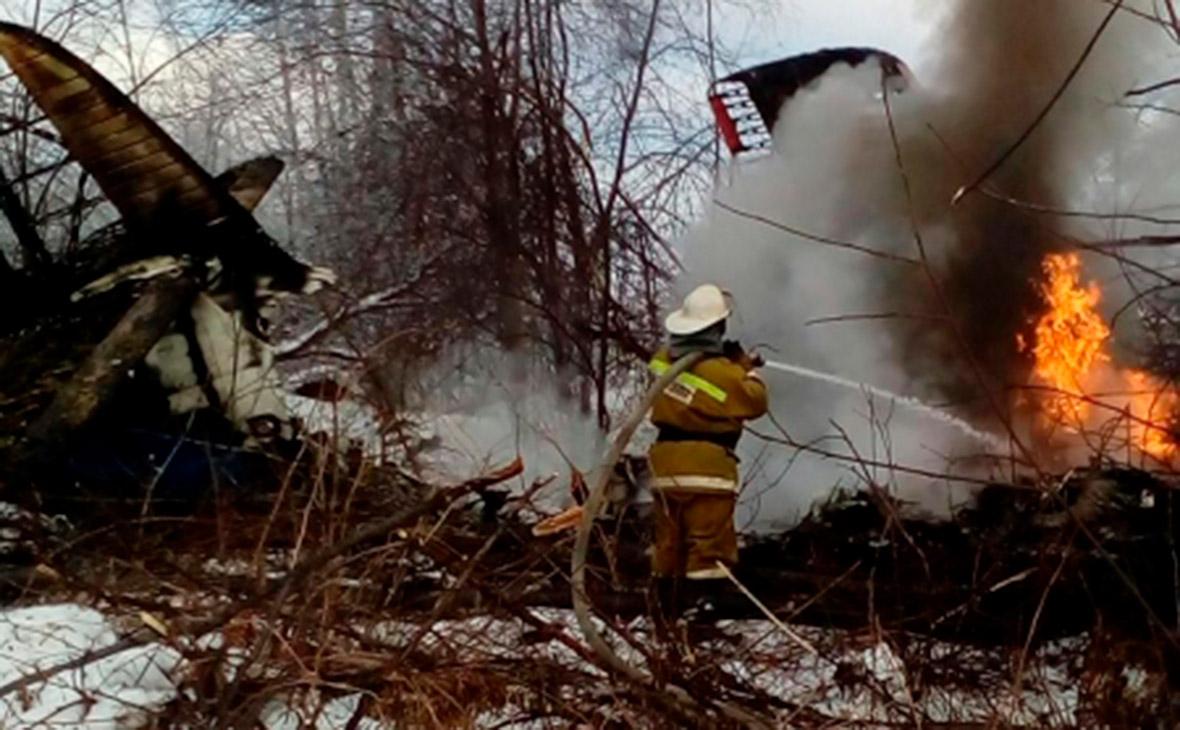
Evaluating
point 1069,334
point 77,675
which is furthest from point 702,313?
point 1069,334

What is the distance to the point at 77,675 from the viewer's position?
457cm

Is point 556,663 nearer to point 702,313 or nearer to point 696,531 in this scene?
point 696,531

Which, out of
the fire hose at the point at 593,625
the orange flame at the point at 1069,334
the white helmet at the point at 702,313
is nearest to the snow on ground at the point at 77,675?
the fire hose at the point at 593,625

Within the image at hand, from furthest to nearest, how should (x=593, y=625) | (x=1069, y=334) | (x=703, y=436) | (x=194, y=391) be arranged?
(x=1069, y=334), (x=194, y=391), (x=703, y=436), (x=593, y=625)

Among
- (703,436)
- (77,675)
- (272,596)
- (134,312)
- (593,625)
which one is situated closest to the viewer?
(593,625)

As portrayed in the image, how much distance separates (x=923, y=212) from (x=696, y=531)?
5.96 meters

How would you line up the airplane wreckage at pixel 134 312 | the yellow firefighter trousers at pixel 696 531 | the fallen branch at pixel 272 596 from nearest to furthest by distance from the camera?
the fallen branch at pixel 272 596
the yellow firefighter trousers at pixel 696 531
the airplane wreckage at pixel 134 312

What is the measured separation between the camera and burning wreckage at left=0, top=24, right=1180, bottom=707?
5277 millimetres

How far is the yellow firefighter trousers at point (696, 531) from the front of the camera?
18.3ft

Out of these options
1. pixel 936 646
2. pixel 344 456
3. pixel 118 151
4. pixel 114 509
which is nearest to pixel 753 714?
pixel 936 646

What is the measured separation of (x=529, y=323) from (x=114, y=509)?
15.9 feet

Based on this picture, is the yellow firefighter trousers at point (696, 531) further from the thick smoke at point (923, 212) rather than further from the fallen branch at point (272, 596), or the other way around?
the thick smoke at point (923, 212)

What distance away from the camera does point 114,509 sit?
6.68 metres

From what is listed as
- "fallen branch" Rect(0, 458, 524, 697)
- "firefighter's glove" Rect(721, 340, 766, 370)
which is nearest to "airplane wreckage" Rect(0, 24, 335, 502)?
"firefighter's glove" Rect(721, 340, 766, 370)
